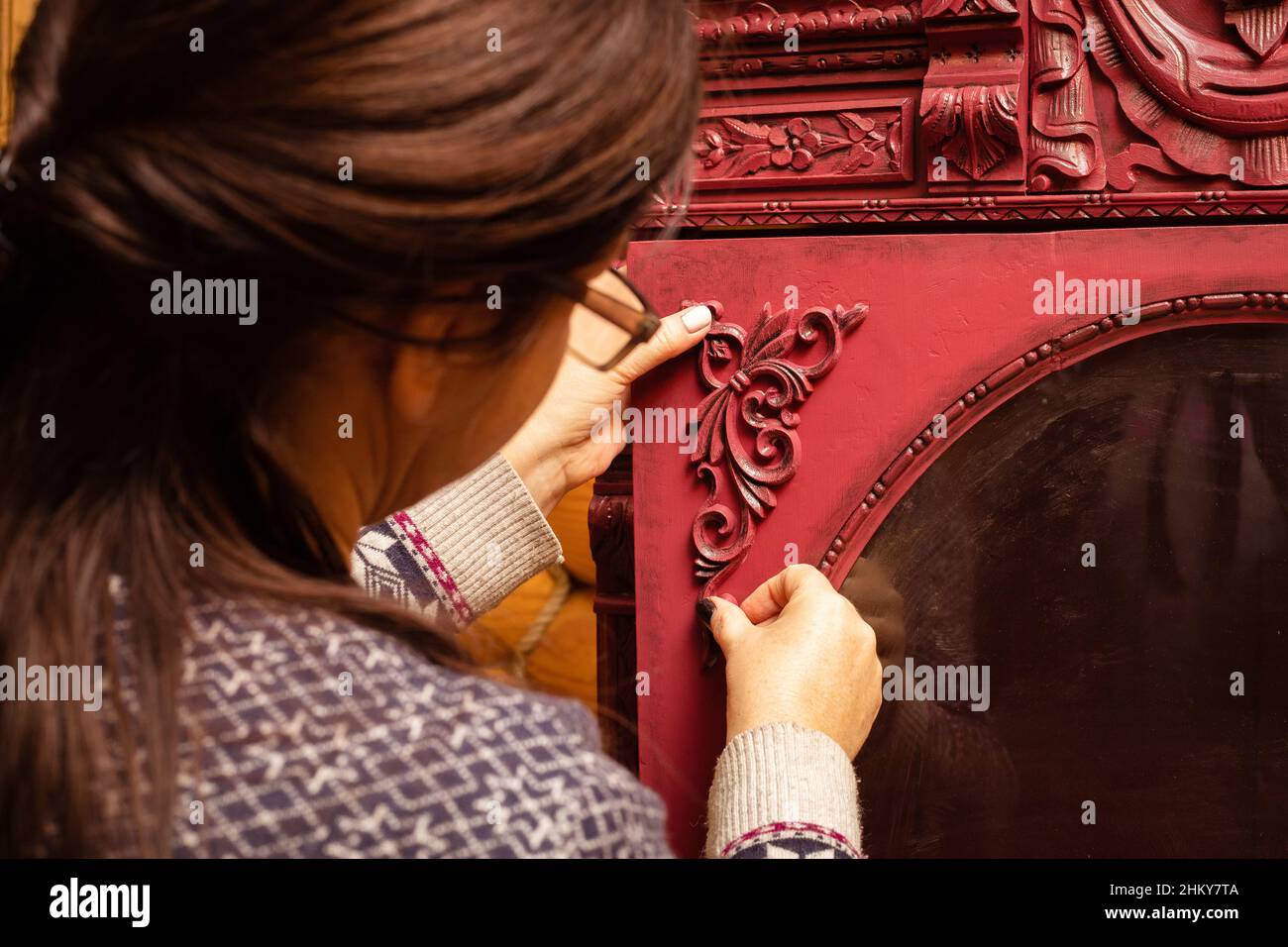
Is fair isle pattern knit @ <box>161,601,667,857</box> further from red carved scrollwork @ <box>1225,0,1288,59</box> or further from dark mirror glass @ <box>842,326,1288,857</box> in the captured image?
red carved scrollwork @ <box>1225,0,1288,59</box>

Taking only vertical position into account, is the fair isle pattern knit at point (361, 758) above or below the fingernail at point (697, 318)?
below

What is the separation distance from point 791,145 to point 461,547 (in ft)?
1.34

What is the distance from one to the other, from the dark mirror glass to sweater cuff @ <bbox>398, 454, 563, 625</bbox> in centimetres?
26

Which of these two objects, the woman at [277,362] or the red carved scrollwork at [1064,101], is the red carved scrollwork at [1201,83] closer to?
the red carved scrollwork at [1064,101]

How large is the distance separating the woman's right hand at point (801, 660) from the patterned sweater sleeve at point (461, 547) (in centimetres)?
17

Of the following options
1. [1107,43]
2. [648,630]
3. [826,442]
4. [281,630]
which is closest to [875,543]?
[826,442]

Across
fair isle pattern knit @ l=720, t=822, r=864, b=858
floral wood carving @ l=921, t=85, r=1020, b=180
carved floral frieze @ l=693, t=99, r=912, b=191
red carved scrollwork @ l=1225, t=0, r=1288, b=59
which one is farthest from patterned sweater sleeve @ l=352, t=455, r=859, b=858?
red carved scrollwork @ l=1225, t=0, r=1288, b=59

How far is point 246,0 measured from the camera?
39 cm

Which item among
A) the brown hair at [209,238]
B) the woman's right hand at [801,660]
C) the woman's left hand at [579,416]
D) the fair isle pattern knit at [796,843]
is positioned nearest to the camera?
the brown hair at [209,238]

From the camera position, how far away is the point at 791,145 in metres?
0.89

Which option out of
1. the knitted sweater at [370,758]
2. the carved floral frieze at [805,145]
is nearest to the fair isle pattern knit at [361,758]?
the knitted sweater at [370,758]

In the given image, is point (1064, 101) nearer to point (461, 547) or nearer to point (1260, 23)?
point (1260, 23)

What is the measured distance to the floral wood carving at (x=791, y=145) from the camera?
862mm

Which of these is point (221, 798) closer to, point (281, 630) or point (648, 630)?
point (281, 630)
